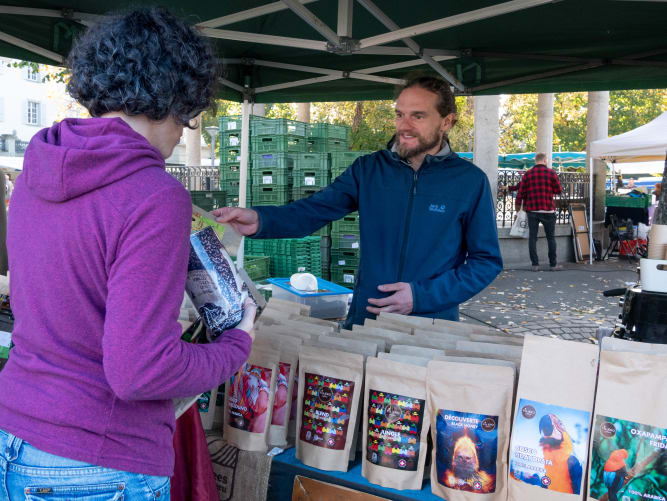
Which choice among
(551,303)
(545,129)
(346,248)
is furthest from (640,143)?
(346,248)

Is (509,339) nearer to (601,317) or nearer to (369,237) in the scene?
(369,237)

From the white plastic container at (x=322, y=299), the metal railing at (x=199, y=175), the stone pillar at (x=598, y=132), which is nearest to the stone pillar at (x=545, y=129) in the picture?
the stone pillar at (x=598, y=132)

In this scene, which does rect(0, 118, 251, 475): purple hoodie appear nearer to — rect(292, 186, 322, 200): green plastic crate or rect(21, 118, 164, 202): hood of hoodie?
rect(21, 118, 164, 202): hood of hoodie

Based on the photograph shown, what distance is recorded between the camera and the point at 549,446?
158 centimetres

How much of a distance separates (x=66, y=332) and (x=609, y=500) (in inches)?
52.3

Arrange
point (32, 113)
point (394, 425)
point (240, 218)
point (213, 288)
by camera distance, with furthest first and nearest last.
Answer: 1. point (32, 113)
2. point (240, 218)
3. point (394, 425)
4. point (213, 288)

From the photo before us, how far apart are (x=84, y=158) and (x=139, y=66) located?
0.74 feet

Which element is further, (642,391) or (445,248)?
(445,248)

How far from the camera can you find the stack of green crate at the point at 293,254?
6.96 metres

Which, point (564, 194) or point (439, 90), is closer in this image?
point (439, 90)

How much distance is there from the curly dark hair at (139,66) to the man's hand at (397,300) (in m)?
1.46

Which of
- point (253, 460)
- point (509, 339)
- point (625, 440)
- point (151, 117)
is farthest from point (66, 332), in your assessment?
point (509, 339)

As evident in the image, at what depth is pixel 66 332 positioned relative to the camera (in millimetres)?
1138

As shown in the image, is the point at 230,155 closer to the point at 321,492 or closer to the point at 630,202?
the point at 321,492
